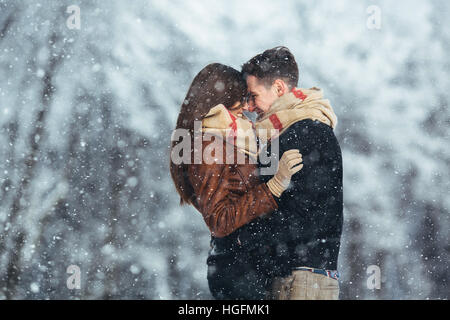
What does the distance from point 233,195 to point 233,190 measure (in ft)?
0.08

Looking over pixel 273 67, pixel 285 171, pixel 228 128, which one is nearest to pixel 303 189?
pixel 285 171

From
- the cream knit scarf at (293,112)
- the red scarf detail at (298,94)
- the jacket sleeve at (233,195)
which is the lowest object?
the jacket sleeve at (233,195)

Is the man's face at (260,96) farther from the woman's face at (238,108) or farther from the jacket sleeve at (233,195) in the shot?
the jacket sleeve at (233,195)

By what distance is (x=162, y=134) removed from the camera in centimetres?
248

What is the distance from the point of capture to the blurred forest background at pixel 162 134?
2438mm

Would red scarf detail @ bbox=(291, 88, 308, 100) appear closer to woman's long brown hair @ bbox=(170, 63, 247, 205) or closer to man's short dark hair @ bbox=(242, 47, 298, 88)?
man's short dark hair @ bbox=(242, 47, 298, 88)

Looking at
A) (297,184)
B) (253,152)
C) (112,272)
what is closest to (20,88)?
(112,272)

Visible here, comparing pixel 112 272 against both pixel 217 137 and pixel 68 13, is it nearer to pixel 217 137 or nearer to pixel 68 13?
pixel 217 137

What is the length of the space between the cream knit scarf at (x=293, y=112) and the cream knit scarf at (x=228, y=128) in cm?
9

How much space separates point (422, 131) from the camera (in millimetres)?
2555

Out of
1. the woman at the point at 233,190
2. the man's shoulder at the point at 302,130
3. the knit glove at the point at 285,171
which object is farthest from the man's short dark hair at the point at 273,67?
the knit glove at the point at 285,171

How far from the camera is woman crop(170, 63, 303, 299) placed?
85.7 inches

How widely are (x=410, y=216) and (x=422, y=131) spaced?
0.49 m

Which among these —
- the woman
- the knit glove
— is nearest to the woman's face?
the woman
